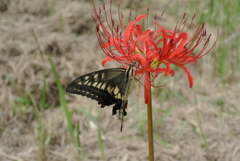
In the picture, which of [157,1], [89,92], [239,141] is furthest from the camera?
[157,1]

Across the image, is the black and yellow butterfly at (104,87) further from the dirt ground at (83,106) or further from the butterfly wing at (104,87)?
the dirt ground at (83,106)

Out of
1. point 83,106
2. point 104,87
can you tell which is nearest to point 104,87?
point 104,87

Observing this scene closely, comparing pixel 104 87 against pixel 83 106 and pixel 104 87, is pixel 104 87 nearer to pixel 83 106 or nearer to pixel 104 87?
pixel 104 87

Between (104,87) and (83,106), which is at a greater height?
(104,87)

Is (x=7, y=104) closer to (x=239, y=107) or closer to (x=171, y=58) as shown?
(x=171, y=58)

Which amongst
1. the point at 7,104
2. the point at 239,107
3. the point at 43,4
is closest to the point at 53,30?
the point at 43,4

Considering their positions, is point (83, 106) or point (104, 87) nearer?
point (104, 87)
